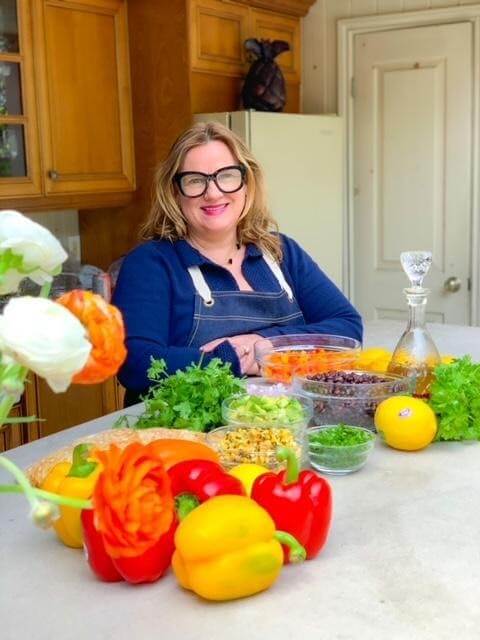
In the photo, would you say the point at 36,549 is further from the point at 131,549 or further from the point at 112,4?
the point at 112,4

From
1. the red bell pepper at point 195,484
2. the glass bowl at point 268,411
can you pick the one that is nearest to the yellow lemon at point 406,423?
the glass bowl at point 268,411

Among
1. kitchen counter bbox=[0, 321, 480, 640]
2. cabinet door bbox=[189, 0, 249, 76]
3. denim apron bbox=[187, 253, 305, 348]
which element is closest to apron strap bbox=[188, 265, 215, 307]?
denim apron bbox=[187, 253, 305, 348]

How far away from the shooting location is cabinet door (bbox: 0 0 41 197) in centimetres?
312

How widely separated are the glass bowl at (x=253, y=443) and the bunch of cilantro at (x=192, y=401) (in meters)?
0.11

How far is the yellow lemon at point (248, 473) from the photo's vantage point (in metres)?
1.15

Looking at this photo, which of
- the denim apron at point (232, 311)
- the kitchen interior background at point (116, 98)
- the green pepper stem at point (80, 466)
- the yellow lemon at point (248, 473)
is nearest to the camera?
the green pepper stem at point (80, 466)

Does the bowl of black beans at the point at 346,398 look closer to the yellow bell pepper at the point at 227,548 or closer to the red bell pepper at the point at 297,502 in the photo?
the red bell pepper at the point at 297,502

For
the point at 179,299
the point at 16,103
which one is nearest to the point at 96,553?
the point at 179,299

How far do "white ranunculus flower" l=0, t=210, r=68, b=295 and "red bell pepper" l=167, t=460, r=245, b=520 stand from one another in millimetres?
412

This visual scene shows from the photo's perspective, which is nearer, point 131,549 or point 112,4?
point 131,549

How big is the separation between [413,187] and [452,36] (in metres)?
0.66

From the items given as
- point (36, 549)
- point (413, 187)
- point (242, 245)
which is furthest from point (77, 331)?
point (413, 187)

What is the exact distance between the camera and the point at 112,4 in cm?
347

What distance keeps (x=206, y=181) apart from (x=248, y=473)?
1117 millimetres
